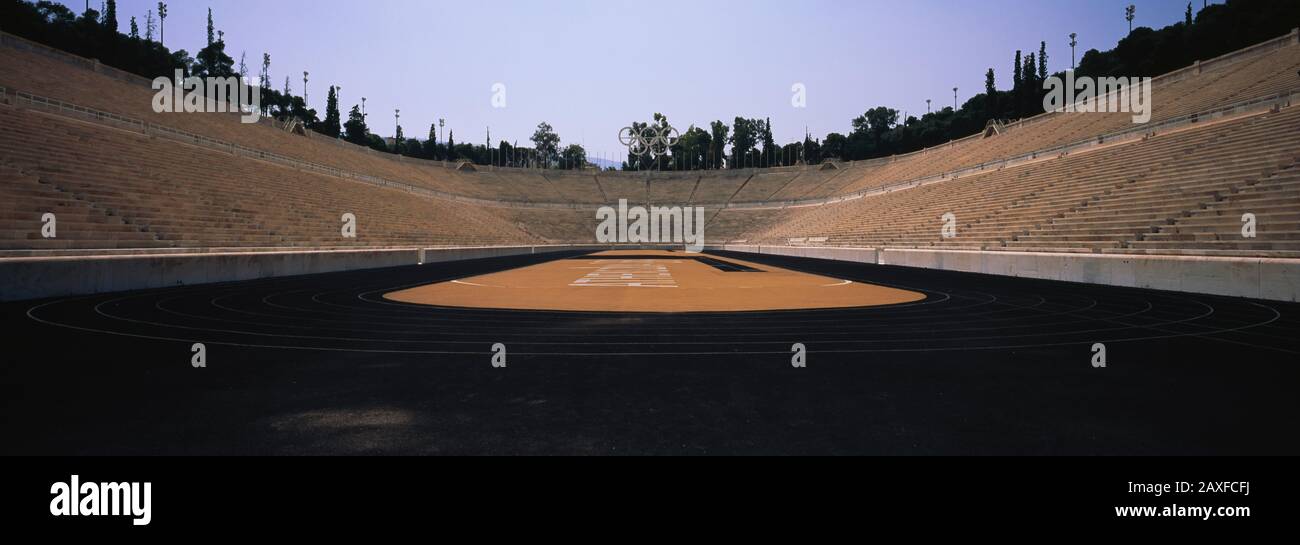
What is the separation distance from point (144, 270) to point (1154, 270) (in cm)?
2674

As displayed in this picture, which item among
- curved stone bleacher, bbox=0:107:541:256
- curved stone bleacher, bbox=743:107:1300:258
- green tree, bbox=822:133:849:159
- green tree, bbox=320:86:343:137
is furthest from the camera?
green tree, bbox=822:133:849:159

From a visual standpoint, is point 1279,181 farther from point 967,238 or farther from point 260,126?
point 260,126

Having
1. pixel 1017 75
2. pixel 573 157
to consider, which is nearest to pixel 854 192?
pixel 1017 75

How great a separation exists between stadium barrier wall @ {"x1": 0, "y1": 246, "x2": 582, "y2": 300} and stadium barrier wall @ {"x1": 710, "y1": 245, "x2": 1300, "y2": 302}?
2571 cm

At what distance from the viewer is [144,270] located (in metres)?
16.1

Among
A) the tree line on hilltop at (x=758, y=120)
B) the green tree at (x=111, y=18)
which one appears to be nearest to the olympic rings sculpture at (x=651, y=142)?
the tree line on hilltop at (x=758, y=120)

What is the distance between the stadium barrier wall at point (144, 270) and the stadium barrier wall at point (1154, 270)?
25712 mm

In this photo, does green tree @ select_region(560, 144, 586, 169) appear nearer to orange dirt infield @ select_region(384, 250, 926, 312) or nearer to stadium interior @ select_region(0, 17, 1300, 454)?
stadium interior @ select_region(0, 17, 1300, 454)

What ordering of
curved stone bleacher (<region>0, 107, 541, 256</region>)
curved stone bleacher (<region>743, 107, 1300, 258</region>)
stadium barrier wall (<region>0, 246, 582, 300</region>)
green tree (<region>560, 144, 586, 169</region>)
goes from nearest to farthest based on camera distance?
stadium barrier wall (<region>0, 246, 582, 300</region>), curved stone bleacher (<region>743, 107, 1300, 258</region>), curved stone bleacher (<region>0, 107, 541, 256</region>), green tree (<region>560, 144, 586, 169</region>)

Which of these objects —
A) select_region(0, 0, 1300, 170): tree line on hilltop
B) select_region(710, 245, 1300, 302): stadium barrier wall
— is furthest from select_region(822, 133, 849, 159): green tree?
select_region(710, 245, 1300, 302): stadium barrier wall

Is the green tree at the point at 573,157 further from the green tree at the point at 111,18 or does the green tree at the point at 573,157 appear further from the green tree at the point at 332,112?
the green tree at the point at 111,18

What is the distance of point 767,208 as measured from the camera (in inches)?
3103

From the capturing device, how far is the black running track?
434 centimetres

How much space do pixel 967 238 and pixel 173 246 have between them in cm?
3374
